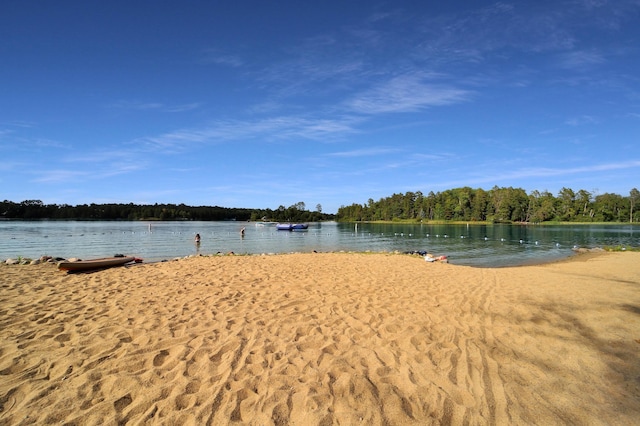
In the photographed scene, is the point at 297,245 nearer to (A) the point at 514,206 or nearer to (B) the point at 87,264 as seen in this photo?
(B) the point at 87,264

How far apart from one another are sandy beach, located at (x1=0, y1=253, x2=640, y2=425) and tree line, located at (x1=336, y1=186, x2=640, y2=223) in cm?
14172

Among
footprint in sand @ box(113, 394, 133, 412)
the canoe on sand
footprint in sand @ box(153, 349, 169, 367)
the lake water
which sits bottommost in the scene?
the lake water

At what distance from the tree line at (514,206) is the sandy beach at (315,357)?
465 feet

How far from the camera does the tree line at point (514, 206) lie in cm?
12719

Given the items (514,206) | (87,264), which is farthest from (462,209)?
(87,264)

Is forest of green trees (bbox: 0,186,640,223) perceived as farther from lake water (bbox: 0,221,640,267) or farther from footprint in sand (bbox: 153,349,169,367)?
footprint in sand (bbox: 153,349,169,367)

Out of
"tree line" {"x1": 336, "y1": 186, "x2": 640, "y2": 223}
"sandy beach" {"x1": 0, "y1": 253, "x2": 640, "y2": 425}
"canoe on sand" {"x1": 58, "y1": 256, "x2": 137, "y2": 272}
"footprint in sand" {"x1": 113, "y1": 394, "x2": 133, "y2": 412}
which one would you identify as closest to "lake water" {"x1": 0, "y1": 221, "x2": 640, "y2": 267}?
"canoe on sand" {"x1": 58, "y1": 256, "x2": 137, "y2": 272}

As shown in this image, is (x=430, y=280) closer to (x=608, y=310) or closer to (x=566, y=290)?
(x=566, y=290)

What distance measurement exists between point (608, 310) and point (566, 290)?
8.27 ft

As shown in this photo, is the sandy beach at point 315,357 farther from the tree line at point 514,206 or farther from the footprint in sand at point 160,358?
the tree line at point 514,206

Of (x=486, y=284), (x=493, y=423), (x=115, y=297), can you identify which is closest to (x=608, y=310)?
(x=486, y=284)

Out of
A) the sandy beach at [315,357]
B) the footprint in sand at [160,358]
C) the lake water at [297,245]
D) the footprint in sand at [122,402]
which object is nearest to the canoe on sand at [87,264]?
the sandy beach at [315,357]

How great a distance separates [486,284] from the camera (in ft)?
38.1

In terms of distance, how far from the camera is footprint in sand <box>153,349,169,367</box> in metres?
4.85
